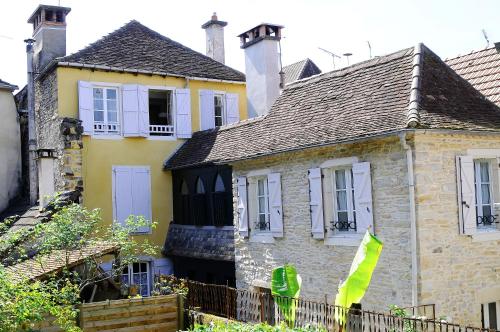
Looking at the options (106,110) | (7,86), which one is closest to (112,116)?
(106,110)

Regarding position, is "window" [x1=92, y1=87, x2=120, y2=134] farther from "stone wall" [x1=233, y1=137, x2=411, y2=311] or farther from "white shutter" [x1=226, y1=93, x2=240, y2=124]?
"stone wall" [x1=233, y1=137, x2=411, y2=311]

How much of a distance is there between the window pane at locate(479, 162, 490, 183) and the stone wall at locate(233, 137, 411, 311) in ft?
6.48

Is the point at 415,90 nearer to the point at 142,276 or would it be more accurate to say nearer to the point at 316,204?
the point at 316,204

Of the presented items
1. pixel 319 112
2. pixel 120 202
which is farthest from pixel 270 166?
pixel 120 202

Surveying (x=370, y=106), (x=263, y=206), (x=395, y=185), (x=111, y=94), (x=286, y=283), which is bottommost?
(x=286, y=283)

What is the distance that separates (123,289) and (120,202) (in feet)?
19.0

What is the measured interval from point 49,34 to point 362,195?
43.4 ft

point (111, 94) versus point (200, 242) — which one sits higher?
point (111, 94)

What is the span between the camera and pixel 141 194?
2022cm

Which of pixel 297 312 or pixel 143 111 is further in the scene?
pixel 143 111

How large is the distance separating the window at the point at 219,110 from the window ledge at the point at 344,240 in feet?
31.4

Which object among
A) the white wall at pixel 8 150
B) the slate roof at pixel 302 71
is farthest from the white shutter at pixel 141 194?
the slate roof at pixel 302 71

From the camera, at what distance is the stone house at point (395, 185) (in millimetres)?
11633

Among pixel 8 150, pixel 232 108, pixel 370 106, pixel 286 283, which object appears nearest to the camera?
pixel 286 283
